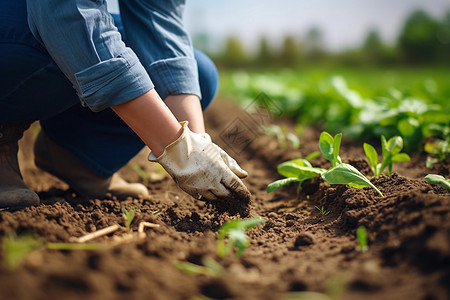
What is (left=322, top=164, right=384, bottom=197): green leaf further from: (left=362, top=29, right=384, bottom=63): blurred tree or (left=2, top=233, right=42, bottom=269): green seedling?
(left=362, top=29, right=384, bottom=63): blurred tree

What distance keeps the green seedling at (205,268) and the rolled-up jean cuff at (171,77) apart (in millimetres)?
762

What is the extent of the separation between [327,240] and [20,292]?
2.88ft

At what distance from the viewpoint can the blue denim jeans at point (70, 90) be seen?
54.9 inches

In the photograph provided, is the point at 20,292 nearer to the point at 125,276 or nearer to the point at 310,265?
the point at 125,276

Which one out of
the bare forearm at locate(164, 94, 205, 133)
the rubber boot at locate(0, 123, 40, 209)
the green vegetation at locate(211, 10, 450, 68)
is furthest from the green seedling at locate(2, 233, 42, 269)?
the green vegetation at locate(211, 10, 450, 68)

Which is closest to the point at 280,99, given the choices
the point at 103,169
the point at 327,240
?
the point at 103,169

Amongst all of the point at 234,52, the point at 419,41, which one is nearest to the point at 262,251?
the point at 419,41

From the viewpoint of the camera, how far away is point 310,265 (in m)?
1.03

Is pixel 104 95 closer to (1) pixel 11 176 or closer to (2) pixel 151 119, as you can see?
(2) pixel 151 119

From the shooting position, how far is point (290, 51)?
2891 centimetres


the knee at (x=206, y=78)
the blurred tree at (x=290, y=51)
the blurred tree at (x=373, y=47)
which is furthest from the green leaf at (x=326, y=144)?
the blurred tree at (x=290, y=51)

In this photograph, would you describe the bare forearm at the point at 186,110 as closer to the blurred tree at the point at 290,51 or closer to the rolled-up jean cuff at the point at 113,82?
the rolled-up jean cuff at the point at 113,82

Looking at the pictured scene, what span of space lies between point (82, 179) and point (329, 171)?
118cm

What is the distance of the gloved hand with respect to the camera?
52.6 inches
